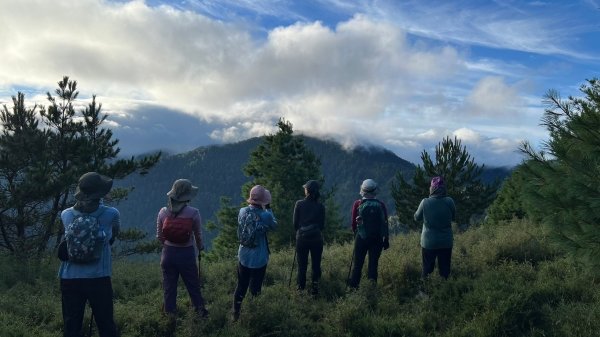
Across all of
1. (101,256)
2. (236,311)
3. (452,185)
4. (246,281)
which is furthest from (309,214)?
(452,185)

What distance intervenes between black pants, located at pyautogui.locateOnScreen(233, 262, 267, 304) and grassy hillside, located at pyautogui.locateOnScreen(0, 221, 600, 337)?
0.75 feet

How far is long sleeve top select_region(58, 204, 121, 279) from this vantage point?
4.70 m

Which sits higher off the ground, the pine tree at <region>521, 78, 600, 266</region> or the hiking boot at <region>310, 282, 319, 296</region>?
the pine tree at <region>521, 78, 600, 266</region>

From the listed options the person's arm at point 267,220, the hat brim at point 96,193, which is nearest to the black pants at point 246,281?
the person's arm at point 267,220

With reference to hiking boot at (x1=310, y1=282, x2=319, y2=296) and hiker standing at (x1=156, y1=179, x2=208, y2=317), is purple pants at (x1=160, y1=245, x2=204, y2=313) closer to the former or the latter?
hiker standing at (x1=156, y1=179, x2=208, y2=317)

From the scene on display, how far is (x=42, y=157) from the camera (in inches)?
586

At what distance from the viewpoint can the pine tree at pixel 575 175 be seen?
6.15 metres

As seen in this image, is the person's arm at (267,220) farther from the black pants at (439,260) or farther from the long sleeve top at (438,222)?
the black pants at (439,260)

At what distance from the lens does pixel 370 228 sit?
7324 mm

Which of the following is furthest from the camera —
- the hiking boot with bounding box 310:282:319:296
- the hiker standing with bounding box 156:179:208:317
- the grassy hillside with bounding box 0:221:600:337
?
the hiking boot with bounding box 310:282:319:296

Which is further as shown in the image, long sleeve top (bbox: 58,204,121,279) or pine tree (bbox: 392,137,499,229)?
pine tree (bbox: 392,137,499,229)

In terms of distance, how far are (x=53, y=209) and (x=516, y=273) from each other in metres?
15.2

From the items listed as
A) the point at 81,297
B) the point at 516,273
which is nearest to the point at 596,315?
the point at 516,273

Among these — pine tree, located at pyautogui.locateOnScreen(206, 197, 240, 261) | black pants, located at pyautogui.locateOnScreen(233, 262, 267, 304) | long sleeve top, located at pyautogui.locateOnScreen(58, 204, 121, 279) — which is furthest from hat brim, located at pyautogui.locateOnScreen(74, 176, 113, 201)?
pine tree, located at pyautogui.locateOnScreen(206, 197, 240, 261)
